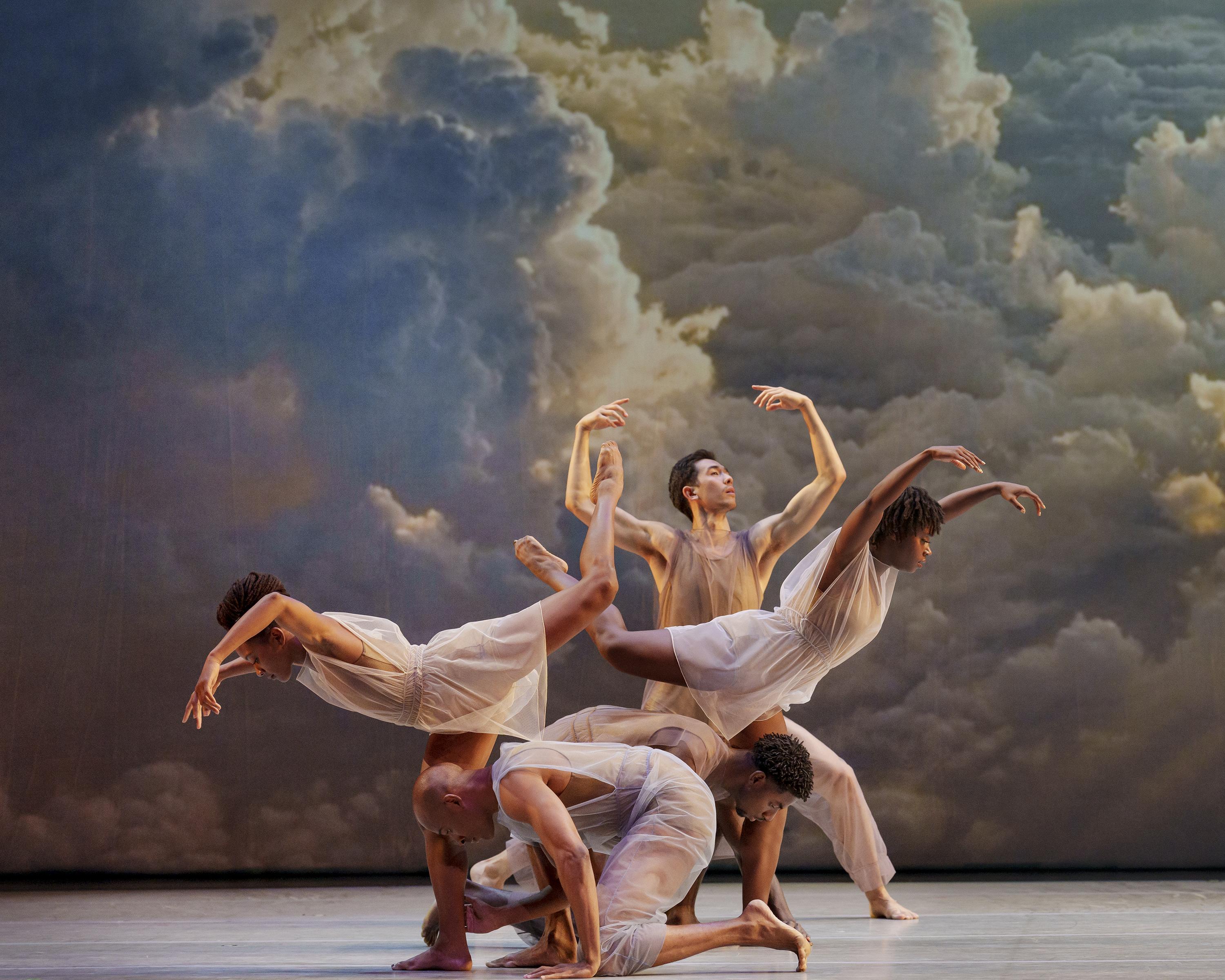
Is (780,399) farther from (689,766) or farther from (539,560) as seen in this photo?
(689,766)

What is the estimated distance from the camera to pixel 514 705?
10.9 ft

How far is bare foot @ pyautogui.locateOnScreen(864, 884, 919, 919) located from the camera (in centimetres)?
427

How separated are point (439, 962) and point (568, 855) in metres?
0.59

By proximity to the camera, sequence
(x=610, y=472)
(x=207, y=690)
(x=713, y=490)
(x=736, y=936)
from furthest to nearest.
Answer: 1. (x=713, y=490)
2. (x=610, y=472)
3. (x=207, y=690)
4. (x=736, y=936)

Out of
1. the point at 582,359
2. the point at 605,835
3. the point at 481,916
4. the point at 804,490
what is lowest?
the point at 481,916

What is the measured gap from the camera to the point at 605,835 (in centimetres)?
313

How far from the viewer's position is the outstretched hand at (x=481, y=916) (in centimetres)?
314

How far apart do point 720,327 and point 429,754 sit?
388 centimetres

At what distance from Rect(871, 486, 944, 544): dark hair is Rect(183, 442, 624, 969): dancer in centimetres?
91

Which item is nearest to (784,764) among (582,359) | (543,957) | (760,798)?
(760,798)

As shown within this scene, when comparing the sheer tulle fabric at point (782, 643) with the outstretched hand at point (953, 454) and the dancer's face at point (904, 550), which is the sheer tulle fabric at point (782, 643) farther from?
the outstretched hand at point (953, 454)

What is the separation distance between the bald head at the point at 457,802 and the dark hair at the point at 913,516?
1.43 m

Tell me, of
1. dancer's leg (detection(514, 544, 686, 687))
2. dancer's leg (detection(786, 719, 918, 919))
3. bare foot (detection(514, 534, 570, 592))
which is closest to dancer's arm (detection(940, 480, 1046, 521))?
dancer's leg (detection(514, 544, 686, 687))

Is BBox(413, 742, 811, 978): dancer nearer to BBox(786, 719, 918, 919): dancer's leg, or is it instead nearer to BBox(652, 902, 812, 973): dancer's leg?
BBox(652, 902, 812, 973): dancer's leg
